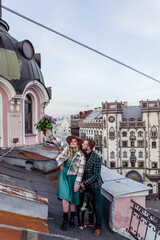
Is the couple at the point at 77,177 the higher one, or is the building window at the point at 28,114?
the building window at the point at 28,114

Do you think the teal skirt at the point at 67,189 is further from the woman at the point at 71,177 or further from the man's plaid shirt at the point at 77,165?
the man's plaid shirt at the point at 77,165

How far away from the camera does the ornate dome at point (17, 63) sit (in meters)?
8.66

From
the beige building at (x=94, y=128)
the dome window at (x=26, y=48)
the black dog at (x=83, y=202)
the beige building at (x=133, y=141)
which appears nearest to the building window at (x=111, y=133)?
the beige building at (x=133, y=141)

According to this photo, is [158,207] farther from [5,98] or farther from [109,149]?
[5,98]

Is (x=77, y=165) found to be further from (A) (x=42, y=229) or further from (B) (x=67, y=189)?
(A) (x=42, y=229)

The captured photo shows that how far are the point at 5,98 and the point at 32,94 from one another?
1.62m

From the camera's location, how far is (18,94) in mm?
8555

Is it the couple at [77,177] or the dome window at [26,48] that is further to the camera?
the dome window at [26,48]

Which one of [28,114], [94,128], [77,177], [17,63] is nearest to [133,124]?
[94,128]

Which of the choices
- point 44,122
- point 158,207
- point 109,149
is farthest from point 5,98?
point 109,149

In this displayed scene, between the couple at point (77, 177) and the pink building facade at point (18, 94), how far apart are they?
5.26 metres

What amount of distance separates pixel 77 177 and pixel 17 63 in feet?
23.8

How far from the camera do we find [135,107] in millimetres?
47062

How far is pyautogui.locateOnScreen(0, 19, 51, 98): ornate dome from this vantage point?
8.66 meters
